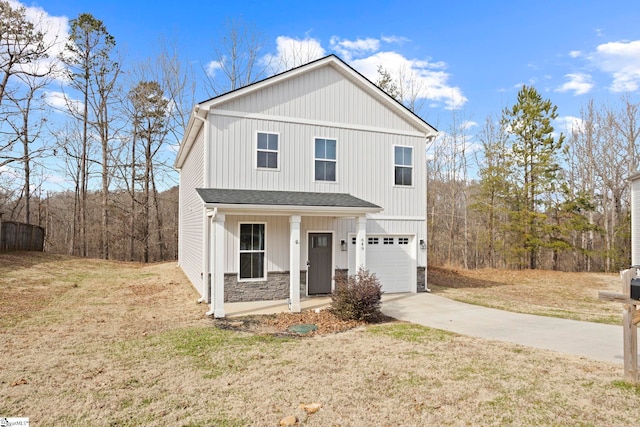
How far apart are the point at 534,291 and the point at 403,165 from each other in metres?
7.57

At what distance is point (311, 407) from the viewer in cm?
418

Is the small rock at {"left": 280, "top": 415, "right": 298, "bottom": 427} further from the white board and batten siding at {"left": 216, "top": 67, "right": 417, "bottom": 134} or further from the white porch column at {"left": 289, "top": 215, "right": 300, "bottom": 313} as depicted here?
the white board and batten siding at {"left": 216, "top": 67, "right": 417, "bottom": 134}

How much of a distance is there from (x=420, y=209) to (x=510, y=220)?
12509 millimetres

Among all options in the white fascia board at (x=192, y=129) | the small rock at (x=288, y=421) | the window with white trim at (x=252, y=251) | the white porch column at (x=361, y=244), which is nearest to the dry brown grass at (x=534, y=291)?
the white porch column at (x=361, y=244)

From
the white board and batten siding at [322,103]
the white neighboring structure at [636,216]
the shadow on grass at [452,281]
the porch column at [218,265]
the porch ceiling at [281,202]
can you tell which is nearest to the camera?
the porch column at [218,265]

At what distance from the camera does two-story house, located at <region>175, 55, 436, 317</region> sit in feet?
33.5

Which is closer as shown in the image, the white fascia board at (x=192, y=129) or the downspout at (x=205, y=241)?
the downspout at (x=205, y=241)

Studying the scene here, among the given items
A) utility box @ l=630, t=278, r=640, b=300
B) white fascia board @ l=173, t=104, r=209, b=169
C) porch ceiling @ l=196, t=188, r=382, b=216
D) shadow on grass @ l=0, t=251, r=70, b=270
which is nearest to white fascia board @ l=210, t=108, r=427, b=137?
white fascia board @ l=173, t=104, r=209, b=169

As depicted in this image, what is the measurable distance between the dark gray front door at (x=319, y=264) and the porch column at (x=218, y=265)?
313cm

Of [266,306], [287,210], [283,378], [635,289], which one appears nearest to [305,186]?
[287,210]

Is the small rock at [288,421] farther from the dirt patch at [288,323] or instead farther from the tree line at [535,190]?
the tree line at [535,190]

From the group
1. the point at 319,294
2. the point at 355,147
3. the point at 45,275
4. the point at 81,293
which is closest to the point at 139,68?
the point at 45,275

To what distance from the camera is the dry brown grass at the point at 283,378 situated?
13.2 feet

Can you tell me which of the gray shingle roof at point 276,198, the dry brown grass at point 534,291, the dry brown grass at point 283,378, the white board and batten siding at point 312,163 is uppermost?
the white board and batten siding at point 312,163
